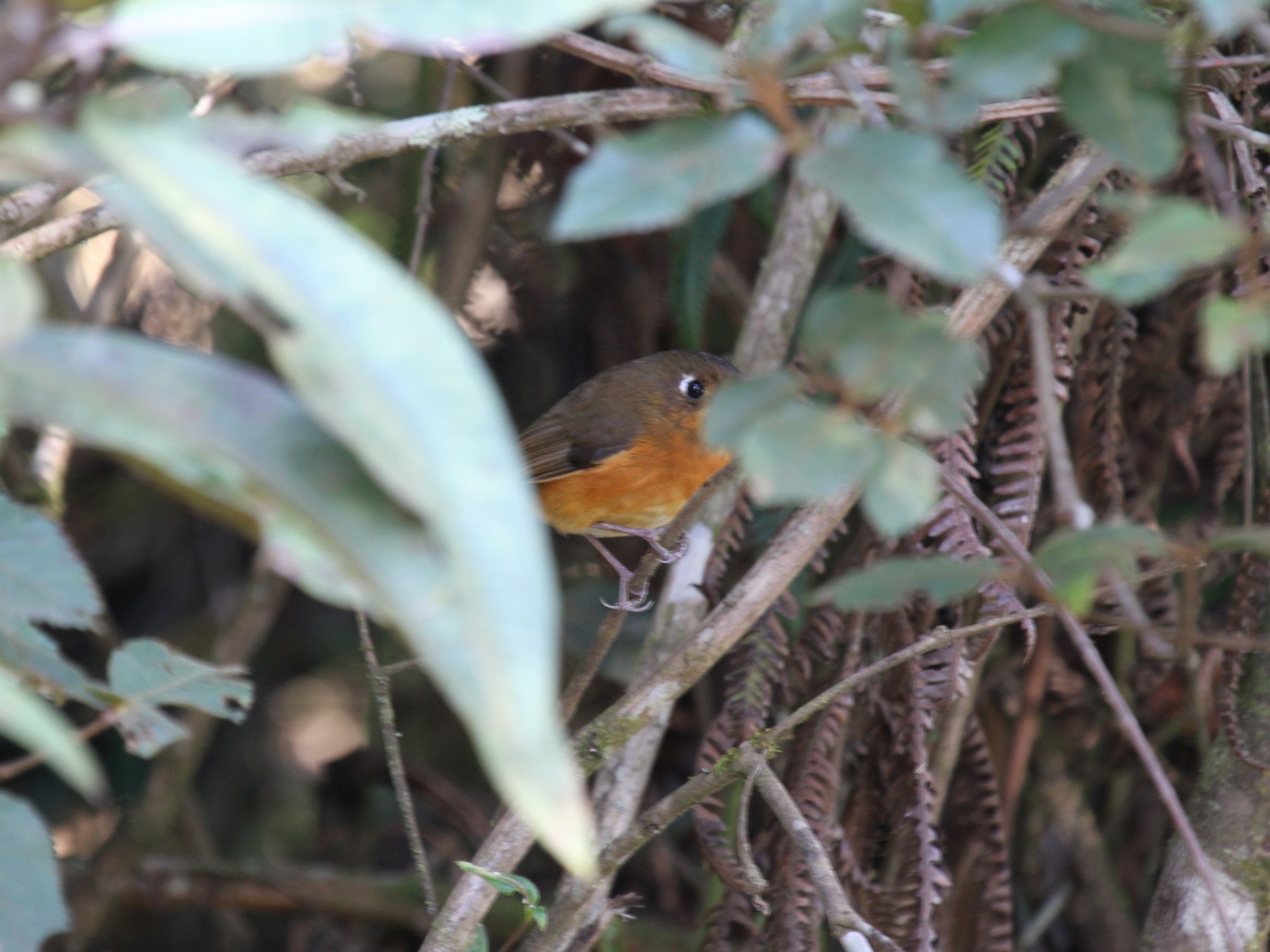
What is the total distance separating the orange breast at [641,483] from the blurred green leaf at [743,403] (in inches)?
114

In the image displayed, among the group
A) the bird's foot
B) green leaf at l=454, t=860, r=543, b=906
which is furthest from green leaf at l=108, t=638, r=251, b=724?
the bird's foot

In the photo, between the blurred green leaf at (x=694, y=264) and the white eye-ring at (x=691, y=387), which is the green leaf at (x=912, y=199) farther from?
the white eye-ring at (x=691, y=387)

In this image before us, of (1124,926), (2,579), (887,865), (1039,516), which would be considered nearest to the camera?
(2,579)

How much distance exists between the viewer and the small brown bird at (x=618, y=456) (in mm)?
3918

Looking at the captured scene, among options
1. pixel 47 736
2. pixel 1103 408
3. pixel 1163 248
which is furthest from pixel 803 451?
pixel 1103 408

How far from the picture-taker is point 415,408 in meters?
0.85

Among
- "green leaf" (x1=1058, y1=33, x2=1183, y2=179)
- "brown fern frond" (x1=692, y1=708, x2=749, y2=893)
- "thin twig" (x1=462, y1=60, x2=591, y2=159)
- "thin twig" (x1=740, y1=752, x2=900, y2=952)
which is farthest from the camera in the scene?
"thin twig" (x1=462, y1=60, x2=591, y2=159)

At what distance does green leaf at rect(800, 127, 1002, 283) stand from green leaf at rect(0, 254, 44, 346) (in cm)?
61

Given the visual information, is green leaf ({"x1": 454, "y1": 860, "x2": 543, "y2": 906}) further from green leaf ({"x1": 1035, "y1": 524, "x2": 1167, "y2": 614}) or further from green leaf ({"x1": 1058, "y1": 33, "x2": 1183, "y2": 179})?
green leaf ({"x1": 1058, "y1": 33, "x2": 1183, "y2": 179})

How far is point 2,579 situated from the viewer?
133 centimetres

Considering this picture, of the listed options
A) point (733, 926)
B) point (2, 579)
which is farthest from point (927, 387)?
point (733, 926)

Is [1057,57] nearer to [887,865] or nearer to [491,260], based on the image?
[887,865]

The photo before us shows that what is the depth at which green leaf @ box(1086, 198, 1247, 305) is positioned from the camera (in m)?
1.03

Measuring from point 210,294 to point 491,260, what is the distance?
3449 millimetres
